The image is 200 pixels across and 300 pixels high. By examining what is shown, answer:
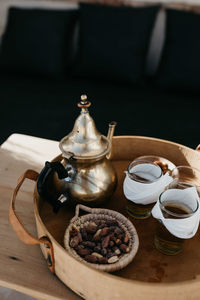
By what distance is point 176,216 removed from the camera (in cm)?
74

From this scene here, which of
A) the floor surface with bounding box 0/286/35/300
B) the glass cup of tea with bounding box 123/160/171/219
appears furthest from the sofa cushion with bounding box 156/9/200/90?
the floor surface with bounding box 0/286/35/300

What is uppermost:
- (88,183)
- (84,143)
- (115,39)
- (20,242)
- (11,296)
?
(115,39)

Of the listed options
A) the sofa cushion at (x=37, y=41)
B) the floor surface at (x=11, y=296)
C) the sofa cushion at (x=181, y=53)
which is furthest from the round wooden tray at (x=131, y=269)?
the sofa cushion at (x=37, y=41)

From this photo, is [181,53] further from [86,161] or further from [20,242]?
[20,242]

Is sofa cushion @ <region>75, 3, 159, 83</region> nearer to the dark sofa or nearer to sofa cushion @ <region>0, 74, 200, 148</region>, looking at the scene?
the dark sofa

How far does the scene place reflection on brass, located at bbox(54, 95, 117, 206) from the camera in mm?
810

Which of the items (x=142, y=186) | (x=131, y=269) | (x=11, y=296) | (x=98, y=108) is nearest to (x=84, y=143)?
(x=142, y=186)

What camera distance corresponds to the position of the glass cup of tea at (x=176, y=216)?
0.74 m

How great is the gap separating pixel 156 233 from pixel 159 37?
5.60ft

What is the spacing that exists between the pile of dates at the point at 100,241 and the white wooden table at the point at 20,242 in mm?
108

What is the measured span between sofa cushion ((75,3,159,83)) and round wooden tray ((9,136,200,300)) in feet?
3.88

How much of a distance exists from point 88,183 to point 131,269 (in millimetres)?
240

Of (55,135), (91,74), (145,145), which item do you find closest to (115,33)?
(91,74)

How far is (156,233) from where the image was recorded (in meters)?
0.83
